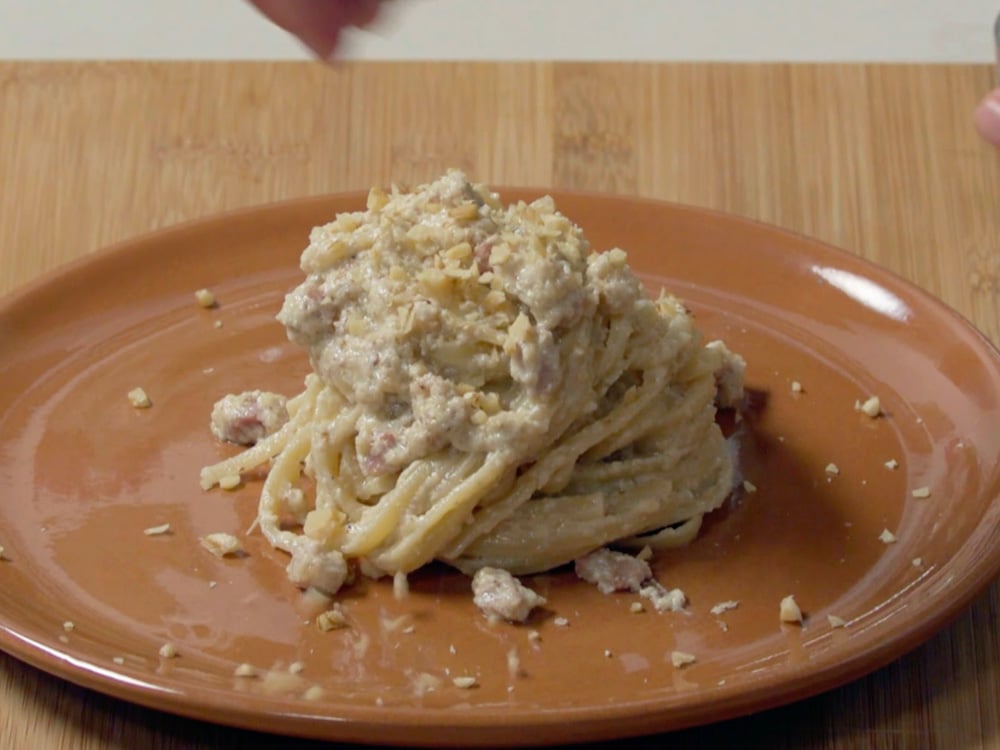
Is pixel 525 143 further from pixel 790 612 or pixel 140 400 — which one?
pixel 790 612

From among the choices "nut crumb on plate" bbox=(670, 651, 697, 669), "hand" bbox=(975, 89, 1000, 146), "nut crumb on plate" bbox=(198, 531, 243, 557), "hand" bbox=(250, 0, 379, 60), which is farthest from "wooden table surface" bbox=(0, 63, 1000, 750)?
"hand" bbox=(250, 0, 379, 60)

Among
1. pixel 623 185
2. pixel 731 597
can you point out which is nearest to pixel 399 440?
pixel 731 597

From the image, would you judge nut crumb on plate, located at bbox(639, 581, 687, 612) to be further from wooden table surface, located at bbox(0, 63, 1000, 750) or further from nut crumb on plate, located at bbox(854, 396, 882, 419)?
wooden table surface, located at bbox(0, 63, 1000, 750)

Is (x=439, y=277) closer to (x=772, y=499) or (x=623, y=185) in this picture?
(x=772, y=499)

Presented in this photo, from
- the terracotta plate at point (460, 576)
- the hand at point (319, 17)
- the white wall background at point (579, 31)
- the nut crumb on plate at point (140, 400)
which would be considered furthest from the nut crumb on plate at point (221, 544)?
the white wall background at point (579, 31)

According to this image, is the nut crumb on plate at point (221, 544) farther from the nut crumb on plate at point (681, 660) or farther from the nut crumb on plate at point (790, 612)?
the nut crumb on plate at point (790, 612)

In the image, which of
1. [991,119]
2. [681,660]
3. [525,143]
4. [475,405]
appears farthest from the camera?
[525,143]

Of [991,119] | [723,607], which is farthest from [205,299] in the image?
[991,119]
